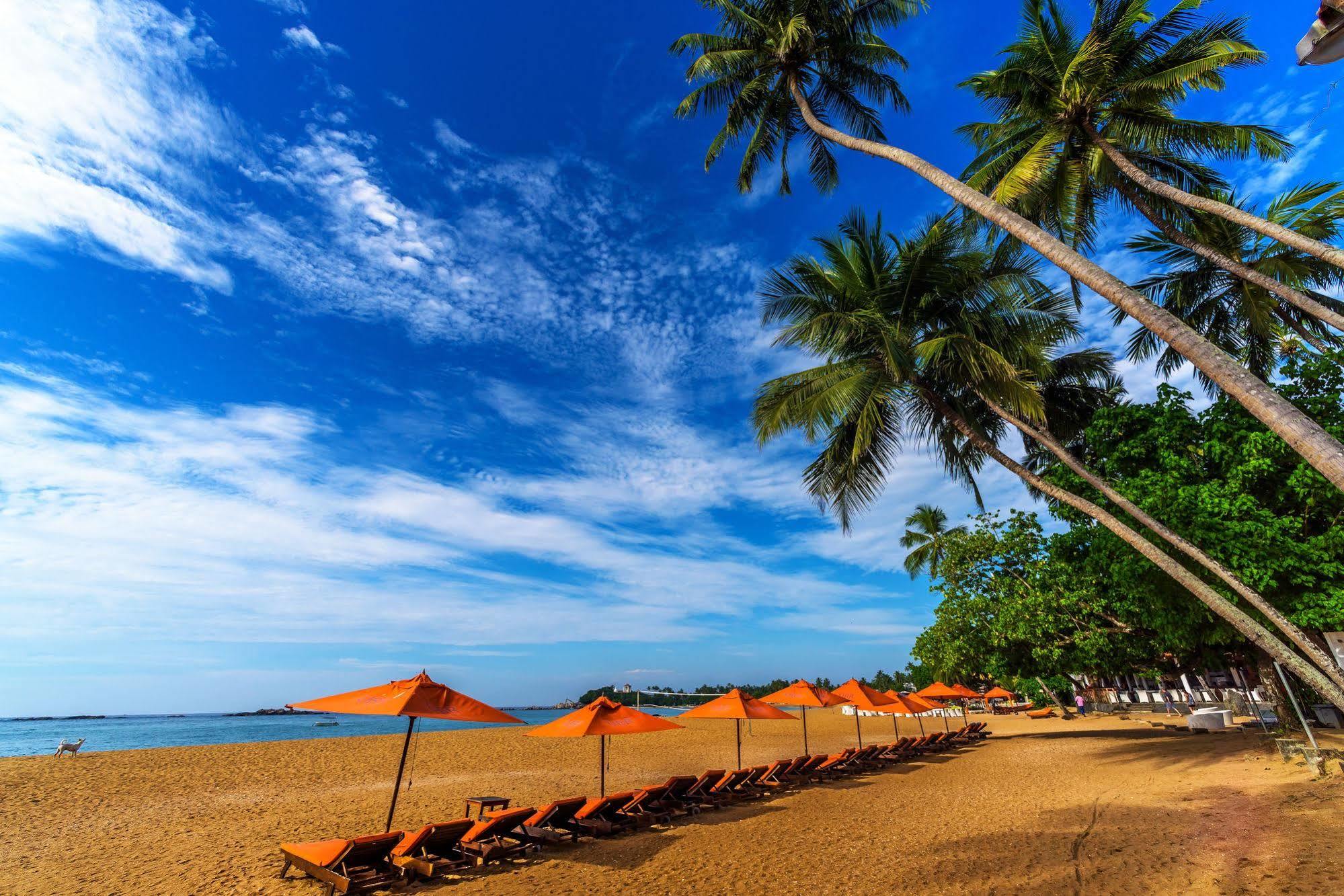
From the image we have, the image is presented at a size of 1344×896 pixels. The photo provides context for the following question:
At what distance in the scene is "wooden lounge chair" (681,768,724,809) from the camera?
31.8ft

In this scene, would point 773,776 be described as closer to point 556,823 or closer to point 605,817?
point 605,817

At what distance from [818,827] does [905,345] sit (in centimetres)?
877

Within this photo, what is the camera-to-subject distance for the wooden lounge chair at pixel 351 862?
5.80 metres

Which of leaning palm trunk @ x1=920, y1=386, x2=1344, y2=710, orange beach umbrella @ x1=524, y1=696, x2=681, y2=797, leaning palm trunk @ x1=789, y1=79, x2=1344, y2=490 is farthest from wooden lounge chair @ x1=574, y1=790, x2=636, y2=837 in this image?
leaning palm trunk @ x1=920, y1=386, x2=1344, y2=710

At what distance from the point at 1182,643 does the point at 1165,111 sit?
10060 mm

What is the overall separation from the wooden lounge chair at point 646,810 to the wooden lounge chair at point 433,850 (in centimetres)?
269

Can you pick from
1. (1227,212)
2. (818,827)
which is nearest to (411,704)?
(818,827)

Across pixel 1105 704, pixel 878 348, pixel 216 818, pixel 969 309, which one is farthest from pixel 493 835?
pixel 1105 704

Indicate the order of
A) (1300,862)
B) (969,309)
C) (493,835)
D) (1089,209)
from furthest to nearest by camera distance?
(969,309) → (1089,209) → (493,835) → (1300,862)

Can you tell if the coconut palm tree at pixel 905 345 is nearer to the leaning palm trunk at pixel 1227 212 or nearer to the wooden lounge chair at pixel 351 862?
the leaning palm trunk at pixel 1227 212

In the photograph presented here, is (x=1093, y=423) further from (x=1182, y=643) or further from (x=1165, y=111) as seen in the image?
(x=1165, y=111)

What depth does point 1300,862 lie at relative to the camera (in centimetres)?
545

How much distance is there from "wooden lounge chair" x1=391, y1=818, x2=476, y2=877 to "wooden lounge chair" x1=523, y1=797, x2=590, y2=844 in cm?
98

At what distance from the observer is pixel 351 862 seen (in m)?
5.91
